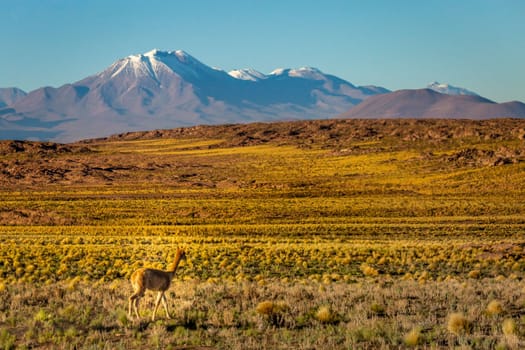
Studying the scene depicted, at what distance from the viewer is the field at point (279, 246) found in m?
12.0

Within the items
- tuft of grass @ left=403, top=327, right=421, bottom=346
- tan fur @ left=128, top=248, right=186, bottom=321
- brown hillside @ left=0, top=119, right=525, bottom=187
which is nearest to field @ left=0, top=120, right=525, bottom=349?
tuft of grass @ left=403, top=327, right=421, bottom=346

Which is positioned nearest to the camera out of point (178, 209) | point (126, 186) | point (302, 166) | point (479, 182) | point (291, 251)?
point (291, 251)

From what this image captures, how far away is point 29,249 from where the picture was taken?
30.5 metres

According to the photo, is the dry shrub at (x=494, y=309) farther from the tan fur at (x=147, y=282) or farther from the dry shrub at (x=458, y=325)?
the tan fur at (x=147, y=282)

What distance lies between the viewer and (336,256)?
90.9 feet

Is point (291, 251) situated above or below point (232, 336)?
below

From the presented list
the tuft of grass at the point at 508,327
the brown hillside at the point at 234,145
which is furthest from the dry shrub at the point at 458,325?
the brown hillside at the point at 234,145

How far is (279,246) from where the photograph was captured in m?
32.9

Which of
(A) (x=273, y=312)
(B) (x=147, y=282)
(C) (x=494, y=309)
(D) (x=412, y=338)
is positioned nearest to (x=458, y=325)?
(D) (x=412, y=338)

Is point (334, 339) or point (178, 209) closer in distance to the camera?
point (334, 339)

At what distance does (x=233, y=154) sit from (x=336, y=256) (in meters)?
106

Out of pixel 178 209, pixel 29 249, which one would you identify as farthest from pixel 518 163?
pixel 29 249

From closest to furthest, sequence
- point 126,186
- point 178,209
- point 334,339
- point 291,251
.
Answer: point 334,339 < point 291,251 < point 178,209 < point 126,186

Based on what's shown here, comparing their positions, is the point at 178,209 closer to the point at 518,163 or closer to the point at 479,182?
the point at 479,182
